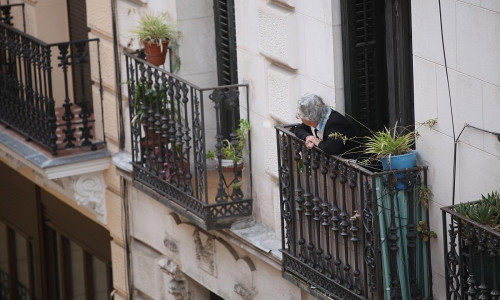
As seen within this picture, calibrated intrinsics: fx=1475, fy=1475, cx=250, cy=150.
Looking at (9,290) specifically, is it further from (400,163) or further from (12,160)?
(400,163)

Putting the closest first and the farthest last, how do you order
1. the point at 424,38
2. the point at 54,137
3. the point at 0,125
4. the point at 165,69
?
the point at 424,38
the point at 165,69
the point at 54,137
the point at 0,125

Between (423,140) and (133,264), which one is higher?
(423,140)

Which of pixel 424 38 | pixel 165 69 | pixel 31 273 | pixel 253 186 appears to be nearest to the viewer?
pixel 424 38

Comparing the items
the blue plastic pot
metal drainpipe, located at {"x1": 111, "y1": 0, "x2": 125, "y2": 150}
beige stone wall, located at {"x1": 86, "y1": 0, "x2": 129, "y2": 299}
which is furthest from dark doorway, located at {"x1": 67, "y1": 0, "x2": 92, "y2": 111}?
the blue plastic pot

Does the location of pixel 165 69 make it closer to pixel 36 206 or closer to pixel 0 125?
pixel 0 125

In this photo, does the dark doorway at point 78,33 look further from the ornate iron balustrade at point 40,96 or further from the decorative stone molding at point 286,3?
the decorative stone molding at point 286,3

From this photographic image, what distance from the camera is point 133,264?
16953mm

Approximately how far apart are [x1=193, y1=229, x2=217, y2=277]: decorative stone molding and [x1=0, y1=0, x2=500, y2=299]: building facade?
21 mm

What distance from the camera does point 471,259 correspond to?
33.1ft

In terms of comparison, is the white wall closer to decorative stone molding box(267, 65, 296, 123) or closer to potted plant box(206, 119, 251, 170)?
decorative stone molding box(267, 65, 296, 123)

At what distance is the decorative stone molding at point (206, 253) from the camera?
581 inches

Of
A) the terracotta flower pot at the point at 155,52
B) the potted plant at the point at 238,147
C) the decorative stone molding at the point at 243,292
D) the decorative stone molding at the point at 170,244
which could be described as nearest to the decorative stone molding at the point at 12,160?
the decorative stone molding at the point at 170,244

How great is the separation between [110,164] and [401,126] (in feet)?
19.9

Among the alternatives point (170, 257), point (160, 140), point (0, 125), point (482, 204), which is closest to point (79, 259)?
point (0, 125)
